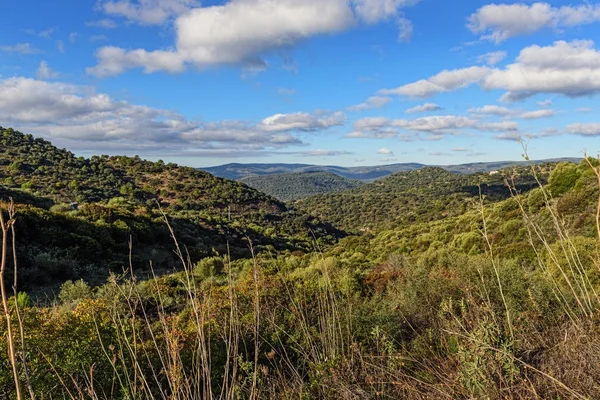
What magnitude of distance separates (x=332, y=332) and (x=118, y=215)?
18.1 m

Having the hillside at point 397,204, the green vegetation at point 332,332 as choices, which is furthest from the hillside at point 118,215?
the hillside at point 397,204

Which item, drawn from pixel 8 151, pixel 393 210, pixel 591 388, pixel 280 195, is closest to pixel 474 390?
pixel 591 388

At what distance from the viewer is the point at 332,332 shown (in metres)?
3.22

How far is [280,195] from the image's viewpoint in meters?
181

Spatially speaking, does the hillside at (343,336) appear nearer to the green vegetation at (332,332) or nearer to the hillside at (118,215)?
the green vegetation at (332,332)

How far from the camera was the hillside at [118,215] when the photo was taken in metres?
13.1

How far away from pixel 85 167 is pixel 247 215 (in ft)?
62.2

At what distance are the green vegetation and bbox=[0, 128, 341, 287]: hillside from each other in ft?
1.94

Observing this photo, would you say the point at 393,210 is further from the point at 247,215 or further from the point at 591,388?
the point at 591,388

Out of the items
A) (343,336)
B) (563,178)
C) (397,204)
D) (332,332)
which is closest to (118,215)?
(343,336)

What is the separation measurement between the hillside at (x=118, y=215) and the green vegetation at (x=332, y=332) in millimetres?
592

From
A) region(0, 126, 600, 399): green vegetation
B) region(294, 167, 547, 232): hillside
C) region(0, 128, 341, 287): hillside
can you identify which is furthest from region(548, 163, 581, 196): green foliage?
region(294, 167, 547, 232): hillside

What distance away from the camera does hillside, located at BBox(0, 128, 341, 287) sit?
13.1m

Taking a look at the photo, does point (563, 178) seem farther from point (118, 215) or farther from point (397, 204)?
point (397, 204)
